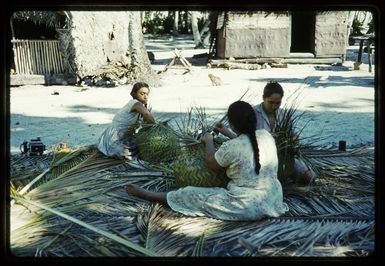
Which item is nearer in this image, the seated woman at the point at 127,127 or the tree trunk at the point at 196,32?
the seated woman at the point at 127,127

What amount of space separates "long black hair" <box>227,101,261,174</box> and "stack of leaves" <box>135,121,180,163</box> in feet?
3.17

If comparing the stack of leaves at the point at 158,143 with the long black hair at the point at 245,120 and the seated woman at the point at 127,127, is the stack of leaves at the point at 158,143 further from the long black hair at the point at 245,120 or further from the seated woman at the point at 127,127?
the long black hair at the point at 245,120

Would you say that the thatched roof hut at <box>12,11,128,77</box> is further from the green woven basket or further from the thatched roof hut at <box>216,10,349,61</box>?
the green woven basket

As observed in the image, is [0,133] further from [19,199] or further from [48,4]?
[19,199]

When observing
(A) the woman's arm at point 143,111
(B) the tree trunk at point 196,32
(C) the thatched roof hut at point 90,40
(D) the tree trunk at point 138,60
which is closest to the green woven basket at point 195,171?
(A) the woman's arm at point 143,111

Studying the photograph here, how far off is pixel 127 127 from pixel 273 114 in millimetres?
1431

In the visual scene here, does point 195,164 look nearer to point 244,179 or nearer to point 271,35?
point 244,179

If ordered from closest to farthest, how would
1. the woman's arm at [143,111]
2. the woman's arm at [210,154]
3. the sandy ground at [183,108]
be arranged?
the woman's arm at [210,154]
the woman's arm at [143,111]
the sandy ground at [183,108]

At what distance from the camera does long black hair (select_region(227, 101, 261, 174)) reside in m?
3.04

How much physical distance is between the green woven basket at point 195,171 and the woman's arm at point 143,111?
717mm

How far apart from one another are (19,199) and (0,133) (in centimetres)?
90

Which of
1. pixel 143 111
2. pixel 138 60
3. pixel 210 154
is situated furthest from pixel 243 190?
pixel 138 60

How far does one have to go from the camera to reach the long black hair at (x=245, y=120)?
9.98 feet

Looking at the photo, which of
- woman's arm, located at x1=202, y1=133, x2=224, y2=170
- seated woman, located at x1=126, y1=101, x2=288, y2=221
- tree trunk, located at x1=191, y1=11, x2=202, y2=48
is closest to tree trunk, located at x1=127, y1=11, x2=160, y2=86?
woman's arm, located at x1=202, y1=133, x2=224, y2=170
